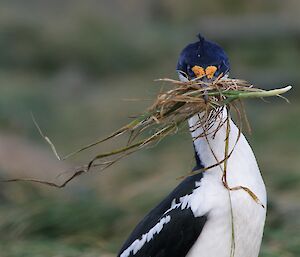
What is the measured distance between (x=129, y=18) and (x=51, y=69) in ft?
6.99

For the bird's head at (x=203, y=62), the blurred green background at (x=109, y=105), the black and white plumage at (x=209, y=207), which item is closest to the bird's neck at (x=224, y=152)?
the black and white plumage at (x=209, y=207)

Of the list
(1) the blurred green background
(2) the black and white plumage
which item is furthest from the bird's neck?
(1) the blurred green background

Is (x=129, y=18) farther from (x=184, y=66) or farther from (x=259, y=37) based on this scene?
(x=184, y=66)

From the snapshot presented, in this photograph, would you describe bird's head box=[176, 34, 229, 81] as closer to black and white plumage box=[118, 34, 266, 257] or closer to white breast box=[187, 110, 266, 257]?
black and white plumage box=[118, 34, 266, 257]

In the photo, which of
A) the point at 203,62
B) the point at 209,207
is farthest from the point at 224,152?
the point at 203,62

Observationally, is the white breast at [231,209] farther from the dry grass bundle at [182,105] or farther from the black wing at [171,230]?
the dry grass bundle at [182,105]

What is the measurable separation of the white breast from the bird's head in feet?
0.91

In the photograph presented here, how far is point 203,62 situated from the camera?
166 inches

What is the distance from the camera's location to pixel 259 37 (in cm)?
1404

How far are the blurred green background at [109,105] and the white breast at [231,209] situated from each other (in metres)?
0.74

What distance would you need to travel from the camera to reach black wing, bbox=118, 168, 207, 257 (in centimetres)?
414

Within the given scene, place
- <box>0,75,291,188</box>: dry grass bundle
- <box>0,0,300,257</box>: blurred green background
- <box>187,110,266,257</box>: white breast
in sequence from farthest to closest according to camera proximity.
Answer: <box>0,0,300,257</box>: blurred green background < <box>187,110,266,257</box>: white breast < <box>0,75,291,188</box>: dry grass bundle

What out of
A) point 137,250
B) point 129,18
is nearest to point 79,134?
point 129,18

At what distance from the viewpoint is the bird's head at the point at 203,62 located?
4168 millimetres
